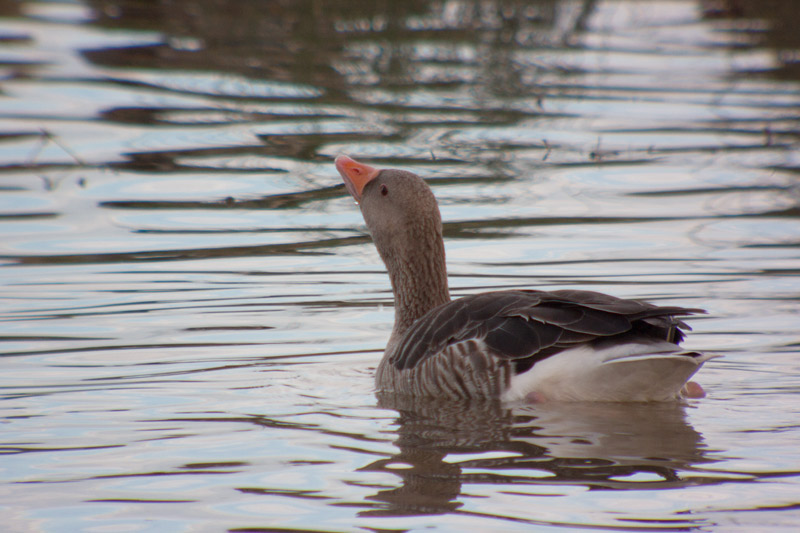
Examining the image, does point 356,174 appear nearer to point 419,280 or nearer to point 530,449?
point 419,280

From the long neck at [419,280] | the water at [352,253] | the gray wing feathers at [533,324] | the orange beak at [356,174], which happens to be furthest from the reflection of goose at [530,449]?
the orange beak at [356,174]

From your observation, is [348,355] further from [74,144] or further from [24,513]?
[74,144]

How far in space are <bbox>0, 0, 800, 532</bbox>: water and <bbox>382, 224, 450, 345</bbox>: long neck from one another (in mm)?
418

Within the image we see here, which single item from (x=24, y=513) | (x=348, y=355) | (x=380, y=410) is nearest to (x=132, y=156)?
(x=348, y=355)

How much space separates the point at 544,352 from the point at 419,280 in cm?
146

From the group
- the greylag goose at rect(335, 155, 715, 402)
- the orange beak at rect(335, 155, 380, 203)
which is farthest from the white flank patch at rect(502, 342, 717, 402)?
the orange beak at rect(335, 155, 380, 203)

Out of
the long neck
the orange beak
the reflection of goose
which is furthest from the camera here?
the orange beak

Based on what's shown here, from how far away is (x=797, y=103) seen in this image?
17922 mm

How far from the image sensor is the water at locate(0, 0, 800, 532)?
5.26 m

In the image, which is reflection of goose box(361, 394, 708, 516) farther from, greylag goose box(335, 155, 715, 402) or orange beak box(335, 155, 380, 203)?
orange beak box(335, 155, 380, 203)

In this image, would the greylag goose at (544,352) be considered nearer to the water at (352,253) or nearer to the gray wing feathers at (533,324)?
the gray wing feathers at (533,324)

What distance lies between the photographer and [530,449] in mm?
5766

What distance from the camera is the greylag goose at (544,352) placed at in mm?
6176

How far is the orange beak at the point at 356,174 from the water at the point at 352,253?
108cm
